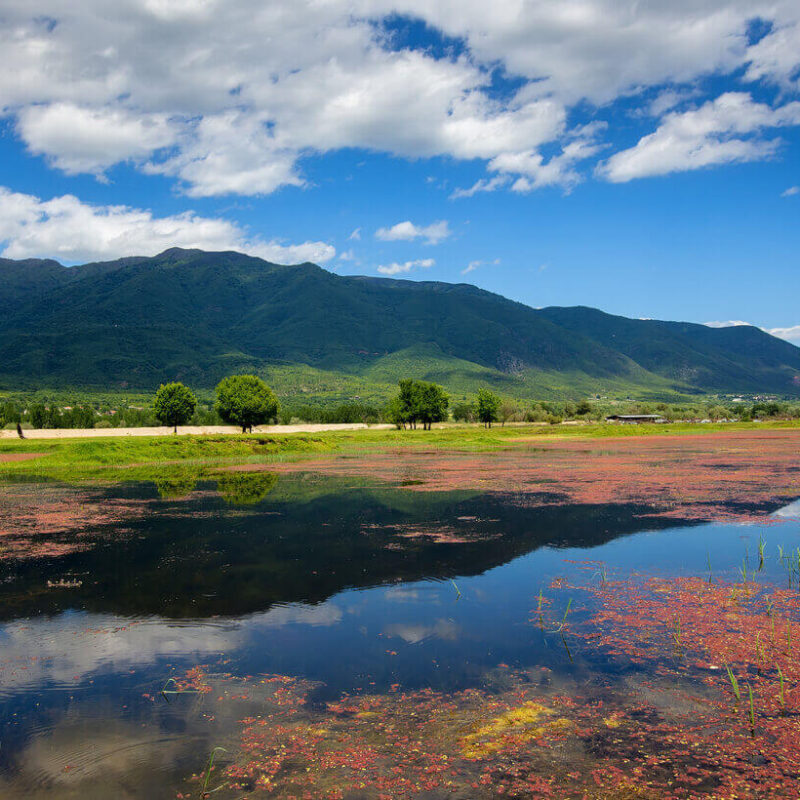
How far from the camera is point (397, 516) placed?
112ft

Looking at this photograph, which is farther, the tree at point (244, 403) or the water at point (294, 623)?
the tree at point (244, 403)

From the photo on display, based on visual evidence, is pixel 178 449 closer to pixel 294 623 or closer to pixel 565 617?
pixel 294 623

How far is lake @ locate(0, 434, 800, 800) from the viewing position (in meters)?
9.88

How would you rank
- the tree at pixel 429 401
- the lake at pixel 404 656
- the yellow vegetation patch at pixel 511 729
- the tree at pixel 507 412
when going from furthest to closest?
the tree at pixel 507 412, the tree at pixel 429 401, the yellow vegetation patch at pixel 511 729, the lake at pixel 404 656

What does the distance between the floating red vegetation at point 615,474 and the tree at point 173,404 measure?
6062 centimetres

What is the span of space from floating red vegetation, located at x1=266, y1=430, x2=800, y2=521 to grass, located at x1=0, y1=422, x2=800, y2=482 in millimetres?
10971

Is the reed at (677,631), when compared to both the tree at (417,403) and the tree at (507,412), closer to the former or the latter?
the tree at (417,403)

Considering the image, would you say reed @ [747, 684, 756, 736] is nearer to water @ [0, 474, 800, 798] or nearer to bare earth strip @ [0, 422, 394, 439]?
water @ [0, 474, 800, 798]

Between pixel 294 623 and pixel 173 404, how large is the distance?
119 metres

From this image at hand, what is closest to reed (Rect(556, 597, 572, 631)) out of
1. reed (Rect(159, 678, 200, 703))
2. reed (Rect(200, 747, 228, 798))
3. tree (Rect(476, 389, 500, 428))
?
reed (Rect(159, 678, 200, 703))

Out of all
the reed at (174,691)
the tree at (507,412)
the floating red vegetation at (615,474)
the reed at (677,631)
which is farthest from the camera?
the tree at (507,412)

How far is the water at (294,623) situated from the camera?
10.8 metres

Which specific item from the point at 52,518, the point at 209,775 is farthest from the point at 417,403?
the point at 209,775

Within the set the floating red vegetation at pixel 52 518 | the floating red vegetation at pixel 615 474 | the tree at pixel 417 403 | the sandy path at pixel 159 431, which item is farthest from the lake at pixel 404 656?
the tree at pixel 417 403
